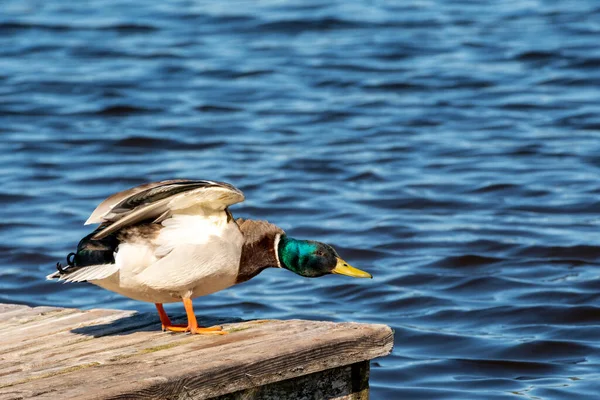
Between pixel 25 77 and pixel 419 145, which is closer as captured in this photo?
pixel 419 145

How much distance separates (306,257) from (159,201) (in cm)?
75

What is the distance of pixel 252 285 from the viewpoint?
30.8 ft

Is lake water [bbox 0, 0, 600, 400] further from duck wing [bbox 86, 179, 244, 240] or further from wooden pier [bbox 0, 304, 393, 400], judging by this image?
duck wing [bbox 86, 179, 244, 240]

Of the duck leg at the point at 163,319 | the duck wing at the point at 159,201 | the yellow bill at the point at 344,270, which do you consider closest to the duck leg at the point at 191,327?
the duck leg at the point at 163,319

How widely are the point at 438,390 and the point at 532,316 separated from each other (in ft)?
5.08

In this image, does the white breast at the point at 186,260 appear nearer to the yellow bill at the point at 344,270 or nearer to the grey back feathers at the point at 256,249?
the grey back feathers at the point at 256,249

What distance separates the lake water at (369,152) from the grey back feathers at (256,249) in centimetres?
212

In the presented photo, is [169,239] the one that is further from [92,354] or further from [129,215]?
[92,354]

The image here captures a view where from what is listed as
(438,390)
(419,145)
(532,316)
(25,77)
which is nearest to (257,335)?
(438,390)

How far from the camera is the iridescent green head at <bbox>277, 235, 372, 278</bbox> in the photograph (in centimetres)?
538

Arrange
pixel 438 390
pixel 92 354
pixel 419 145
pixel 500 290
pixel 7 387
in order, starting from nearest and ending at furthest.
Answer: pixel 7 387 → pixel 92 354 → pixel 438 390 → pixel 500 290 → pixel 419 145

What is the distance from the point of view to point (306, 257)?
17.7 feet

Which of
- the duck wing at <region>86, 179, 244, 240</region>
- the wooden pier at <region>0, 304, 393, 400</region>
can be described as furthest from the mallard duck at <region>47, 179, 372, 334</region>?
the wooden pier at <region>0, 304, 393, 400</region>

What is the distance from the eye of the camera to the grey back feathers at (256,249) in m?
5.33
